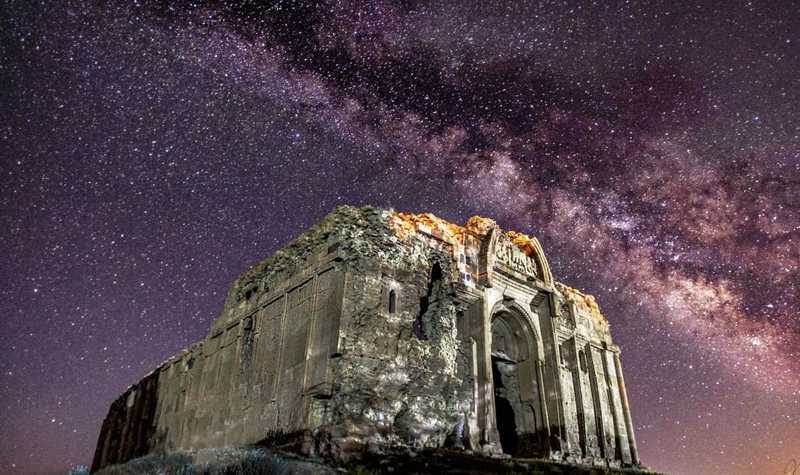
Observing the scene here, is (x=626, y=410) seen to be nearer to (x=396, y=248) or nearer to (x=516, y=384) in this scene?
(x=516, y=384)

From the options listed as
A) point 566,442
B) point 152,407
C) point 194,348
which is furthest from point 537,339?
point 152,407

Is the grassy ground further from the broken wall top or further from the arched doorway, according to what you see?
the arched doorway

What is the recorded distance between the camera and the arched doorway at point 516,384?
54.4 ft

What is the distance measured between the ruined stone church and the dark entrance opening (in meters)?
0.04

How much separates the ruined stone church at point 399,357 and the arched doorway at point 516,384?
40 mm

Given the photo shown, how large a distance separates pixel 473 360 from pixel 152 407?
44.1 feet

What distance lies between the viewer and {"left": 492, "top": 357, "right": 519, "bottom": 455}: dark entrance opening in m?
16.8

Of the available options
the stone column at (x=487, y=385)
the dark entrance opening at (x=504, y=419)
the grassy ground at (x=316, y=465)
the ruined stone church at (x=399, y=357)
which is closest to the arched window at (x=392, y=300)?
the ruined stone church at (x=399, y=357)

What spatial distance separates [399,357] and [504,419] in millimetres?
7382

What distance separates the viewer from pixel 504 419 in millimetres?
17062

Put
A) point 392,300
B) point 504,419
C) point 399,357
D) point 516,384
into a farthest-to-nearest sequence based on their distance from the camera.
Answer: point 516,384 < point 504,419 < point 392,300 < point 399,357

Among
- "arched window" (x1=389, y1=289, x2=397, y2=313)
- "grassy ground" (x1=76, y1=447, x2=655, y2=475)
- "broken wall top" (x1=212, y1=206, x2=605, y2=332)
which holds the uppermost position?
"broken wall top" (x1=212, y1=206, x2=605, y2=332)

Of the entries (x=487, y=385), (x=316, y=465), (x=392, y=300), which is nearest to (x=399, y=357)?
(x=392, y=300)

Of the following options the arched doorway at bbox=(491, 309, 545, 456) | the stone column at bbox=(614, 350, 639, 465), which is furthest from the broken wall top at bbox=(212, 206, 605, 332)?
the stone column at bbox=(614, 350, 639, 465)
